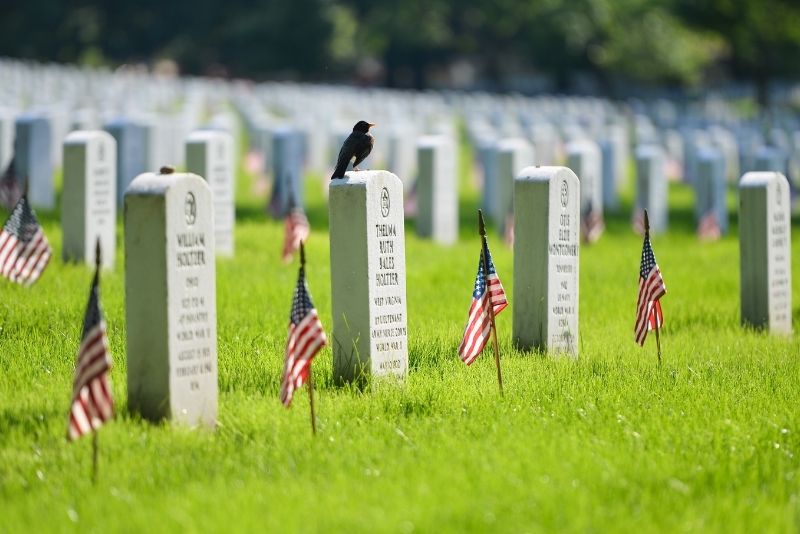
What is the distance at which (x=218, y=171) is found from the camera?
55.4 ft

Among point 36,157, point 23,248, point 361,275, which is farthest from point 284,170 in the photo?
point 361,275

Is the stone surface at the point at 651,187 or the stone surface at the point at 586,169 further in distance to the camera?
the stone surface at the point at 651,187

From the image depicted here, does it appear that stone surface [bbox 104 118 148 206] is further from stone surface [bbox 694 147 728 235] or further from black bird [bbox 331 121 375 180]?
black bird [bbox 331 121 375 180]

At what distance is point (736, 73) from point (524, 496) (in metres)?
76.4

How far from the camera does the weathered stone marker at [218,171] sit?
1648 centimetres

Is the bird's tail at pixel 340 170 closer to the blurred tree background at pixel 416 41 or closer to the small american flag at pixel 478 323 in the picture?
the small american flag at pixel 478 323

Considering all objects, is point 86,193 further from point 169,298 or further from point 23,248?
point 169,298

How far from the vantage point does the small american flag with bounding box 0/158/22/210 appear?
706 inches

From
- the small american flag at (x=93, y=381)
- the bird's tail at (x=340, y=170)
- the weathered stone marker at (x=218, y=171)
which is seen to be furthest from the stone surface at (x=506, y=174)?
the small american flag at (x=93, y=381)

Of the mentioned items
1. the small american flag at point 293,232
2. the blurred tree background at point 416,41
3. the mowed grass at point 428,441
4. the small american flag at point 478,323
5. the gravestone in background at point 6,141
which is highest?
the blurred tree background at point 416,41

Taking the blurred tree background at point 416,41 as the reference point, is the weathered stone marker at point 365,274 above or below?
below

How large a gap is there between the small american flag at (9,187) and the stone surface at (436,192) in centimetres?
563

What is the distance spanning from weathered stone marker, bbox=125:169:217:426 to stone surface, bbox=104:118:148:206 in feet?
38.8

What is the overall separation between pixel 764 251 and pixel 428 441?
20.6ft
